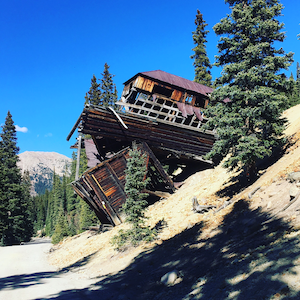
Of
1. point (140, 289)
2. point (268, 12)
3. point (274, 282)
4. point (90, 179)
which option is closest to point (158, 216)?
point (90, 179)

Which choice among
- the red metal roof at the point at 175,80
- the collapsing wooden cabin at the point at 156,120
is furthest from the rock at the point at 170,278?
the red metal roof at the point at 175,80

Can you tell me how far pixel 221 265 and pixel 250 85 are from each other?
31.0 feet

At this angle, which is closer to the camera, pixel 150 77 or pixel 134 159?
pixel 134 159

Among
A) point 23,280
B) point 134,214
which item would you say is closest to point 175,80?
point 134,214

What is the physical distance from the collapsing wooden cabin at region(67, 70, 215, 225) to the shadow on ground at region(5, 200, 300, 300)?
9602 millimetres

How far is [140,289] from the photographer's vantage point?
296 inches

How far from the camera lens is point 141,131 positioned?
20500 millimetres

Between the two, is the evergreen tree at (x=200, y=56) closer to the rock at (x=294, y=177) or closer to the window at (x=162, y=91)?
the window at (x=162, y=91)

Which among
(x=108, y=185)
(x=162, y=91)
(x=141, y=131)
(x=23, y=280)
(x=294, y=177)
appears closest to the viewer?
(x=294, y=177)

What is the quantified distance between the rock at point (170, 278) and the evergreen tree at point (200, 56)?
37.1 meters

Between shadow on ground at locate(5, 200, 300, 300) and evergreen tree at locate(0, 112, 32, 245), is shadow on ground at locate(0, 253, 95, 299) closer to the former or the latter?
shadow on ground at locate(5, 200, 300, 300)

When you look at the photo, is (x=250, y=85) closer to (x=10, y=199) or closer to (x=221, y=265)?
(x=221, y=265)

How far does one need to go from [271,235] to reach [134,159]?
25.8 feet

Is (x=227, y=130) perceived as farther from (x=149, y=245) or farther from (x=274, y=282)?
(x=274, y=282)
